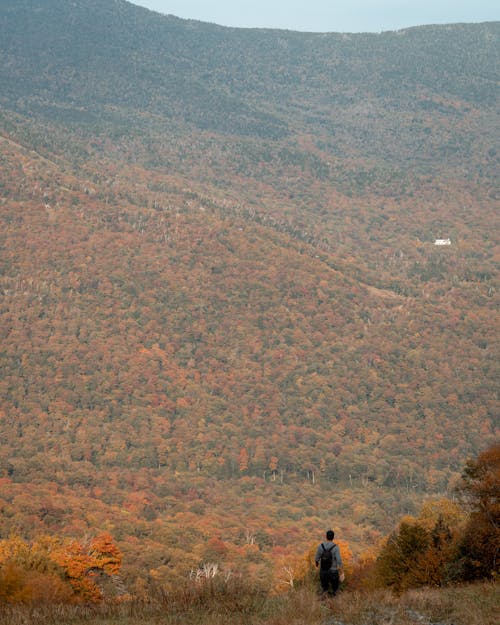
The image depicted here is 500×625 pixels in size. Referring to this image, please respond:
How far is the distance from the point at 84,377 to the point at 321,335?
66.0 meters

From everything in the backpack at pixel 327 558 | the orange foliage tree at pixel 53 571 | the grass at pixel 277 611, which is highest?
the backpack at pixel 327 558

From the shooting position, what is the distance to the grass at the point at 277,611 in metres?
15.5

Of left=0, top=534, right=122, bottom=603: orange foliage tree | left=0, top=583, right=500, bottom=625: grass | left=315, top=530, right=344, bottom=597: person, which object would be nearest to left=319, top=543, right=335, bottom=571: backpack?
left=315, top=530, right=344, bottom=597: person

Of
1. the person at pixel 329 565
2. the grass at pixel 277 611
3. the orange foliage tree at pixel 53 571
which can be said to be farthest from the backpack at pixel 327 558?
the orange foliage tree at pixel 53 571

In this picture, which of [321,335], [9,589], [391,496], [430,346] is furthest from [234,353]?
[9,589]

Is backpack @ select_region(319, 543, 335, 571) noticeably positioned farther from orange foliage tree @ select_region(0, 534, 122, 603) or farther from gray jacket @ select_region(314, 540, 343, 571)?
orange foliage tree @ select_region(0, 534, 122, 603)

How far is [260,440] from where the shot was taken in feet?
527

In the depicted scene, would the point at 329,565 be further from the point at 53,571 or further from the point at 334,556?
A: the point at 53,571

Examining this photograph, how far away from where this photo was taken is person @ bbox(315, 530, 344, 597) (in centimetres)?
1752

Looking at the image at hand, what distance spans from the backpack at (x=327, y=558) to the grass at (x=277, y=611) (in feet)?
2.35

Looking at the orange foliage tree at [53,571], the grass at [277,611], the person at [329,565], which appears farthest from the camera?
the orange foliage tree at [53,571]

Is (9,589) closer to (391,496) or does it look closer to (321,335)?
(391,496)

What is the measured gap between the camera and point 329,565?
57.7 feet

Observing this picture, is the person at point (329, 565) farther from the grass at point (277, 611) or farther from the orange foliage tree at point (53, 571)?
the orange foliage tree at point (53, 571)
